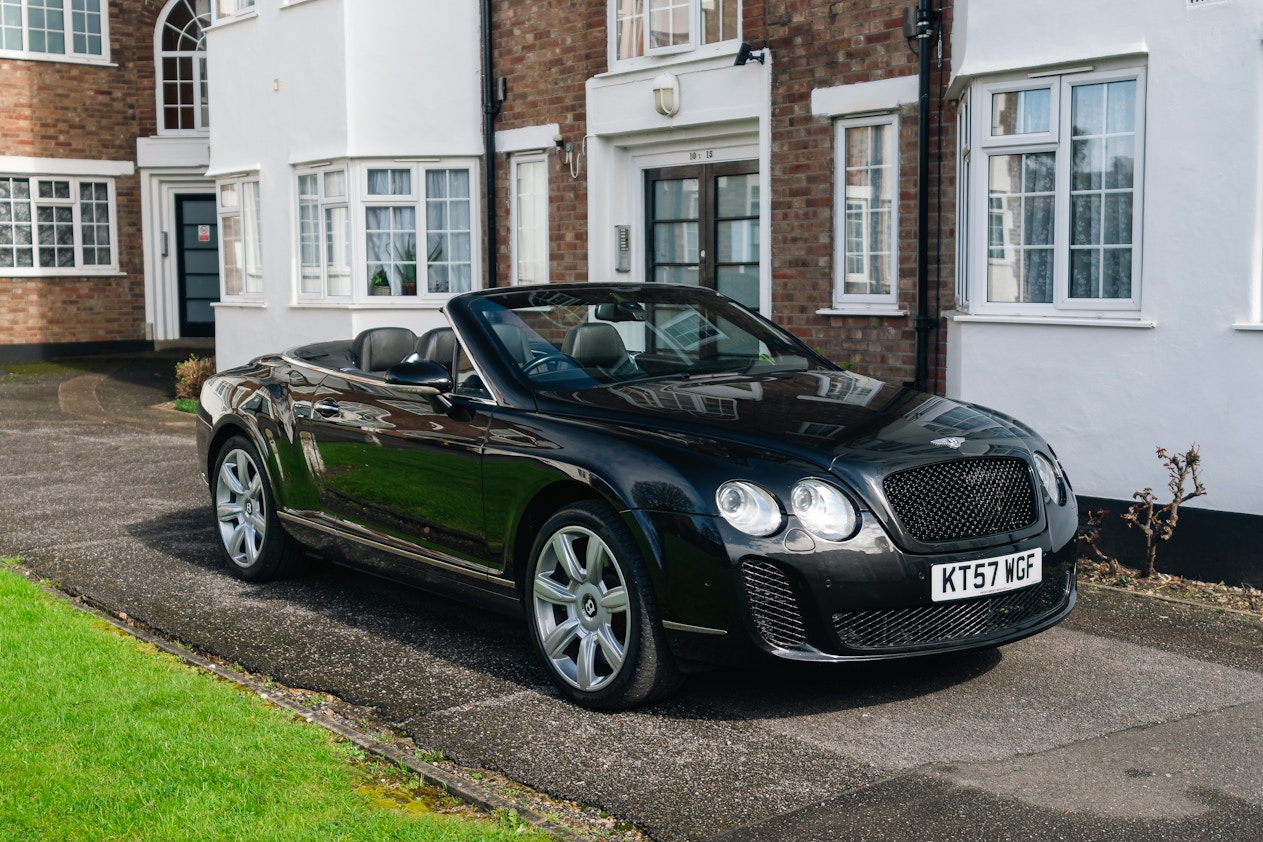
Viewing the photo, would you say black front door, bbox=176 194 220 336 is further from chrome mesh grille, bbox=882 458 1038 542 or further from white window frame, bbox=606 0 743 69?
chrome mesh grille, bbox=882 458 1038 542

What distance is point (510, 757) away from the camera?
4.71 m

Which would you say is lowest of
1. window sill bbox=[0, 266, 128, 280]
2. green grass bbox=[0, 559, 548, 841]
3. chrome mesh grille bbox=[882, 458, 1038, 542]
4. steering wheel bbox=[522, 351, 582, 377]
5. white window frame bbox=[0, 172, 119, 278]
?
green grass bbox=[0, 559, 548, 841]

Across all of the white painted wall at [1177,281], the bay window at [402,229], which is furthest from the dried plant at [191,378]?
the white painted wall at [1177,281]

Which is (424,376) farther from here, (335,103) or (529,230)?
(335,103)

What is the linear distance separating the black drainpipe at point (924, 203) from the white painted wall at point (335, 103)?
5750mm

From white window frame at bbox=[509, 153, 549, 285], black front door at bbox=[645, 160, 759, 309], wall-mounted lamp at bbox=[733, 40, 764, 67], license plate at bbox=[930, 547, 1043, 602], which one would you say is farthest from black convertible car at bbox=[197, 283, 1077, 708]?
white window frame at bbox=[509, 153, 549, 285]

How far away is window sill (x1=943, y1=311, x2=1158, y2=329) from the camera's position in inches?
314

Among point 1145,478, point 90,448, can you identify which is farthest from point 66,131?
point 1145,478

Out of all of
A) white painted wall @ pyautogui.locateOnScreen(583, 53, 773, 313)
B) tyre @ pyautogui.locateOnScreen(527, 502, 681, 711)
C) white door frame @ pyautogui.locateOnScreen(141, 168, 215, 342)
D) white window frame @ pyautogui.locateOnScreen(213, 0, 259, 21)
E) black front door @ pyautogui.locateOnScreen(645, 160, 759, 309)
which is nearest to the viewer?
tyre @ pyautogui.locateOnScreen(527, 502, 681, 711)

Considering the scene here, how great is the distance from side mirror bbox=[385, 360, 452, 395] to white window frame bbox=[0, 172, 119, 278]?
65.7ft

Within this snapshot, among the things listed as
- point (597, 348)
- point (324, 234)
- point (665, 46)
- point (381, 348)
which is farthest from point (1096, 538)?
point (324, 234)

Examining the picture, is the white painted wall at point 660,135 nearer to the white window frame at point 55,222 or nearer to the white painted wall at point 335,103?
the white painted wall at point 335,103

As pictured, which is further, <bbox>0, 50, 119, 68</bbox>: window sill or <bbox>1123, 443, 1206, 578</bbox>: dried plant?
<bbox>0, 50, 119, 68</bbox>: window sill

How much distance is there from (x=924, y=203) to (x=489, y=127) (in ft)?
18.5
